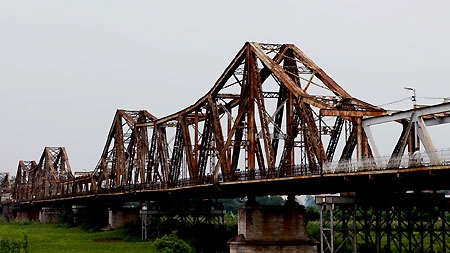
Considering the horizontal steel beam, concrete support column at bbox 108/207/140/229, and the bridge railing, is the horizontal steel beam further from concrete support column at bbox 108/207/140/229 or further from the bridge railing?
concrete support column at bbox 108/207/140/229

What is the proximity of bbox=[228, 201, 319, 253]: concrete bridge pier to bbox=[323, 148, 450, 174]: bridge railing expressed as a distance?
11.7 meters

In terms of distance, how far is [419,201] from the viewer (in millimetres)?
54812

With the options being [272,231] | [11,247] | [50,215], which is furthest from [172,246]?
[50,215]

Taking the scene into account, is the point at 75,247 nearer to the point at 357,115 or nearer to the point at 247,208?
the point at 247,208

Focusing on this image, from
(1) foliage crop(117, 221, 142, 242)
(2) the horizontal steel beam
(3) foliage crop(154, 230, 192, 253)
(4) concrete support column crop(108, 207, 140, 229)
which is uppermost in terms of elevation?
(2) the horizontal steel beam

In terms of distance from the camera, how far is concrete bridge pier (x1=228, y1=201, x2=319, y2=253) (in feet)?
199

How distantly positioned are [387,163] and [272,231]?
19127 mm

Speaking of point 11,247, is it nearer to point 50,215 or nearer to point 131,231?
point 131,231

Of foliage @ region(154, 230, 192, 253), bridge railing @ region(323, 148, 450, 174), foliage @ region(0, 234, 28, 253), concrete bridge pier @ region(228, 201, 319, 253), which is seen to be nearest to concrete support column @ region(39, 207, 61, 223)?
foliage @ region(0, 234, 28, 253)

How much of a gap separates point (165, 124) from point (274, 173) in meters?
47.2

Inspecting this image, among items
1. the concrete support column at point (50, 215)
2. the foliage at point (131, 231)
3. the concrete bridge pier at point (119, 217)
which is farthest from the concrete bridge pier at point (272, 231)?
the concrete support column at point (50, 215)

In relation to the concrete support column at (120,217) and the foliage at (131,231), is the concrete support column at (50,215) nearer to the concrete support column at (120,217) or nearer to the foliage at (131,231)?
the concrete support column at (120,217)

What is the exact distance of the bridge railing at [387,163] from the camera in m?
40.0

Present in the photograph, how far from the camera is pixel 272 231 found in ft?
202
